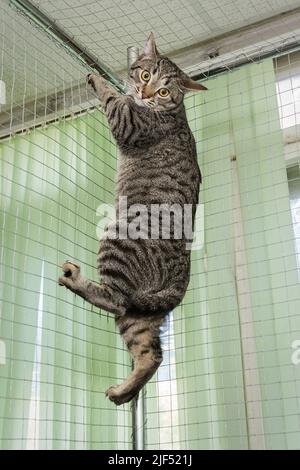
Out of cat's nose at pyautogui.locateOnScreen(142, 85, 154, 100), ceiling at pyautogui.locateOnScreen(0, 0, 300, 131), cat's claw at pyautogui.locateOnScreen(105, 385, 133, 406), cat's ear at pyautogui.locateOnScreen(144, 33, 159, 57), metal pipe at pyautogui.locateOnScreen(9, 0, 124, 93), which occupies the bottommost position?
cat's claw at pyautogui.locateOnScreen(105, 385, 133, 406)

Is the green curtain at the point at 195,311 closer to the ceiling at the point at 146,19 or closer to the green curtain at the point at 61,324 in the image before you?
the green curtain at the point at 61,324

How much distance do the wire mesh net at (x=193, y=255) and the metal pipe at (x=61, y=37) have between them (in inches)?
1.5

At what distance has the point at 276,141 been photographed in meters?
2.16

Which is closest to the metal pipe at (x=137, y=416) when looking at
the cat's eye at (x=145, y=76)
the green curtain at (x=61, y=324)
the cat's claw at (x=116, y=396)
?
the green curtain at (x=61, y=324)

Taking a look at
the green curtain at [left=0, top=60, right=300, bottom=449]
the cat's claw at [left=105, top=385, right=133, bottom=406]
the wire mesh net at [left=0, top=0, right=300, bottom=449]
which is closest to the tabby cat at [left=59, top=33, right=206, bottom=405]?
the cat's claw at [left=105, top=385, right=133, bottom=406]

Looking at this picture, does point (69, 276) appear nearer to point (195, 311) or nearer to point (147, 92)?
point (147, 92)

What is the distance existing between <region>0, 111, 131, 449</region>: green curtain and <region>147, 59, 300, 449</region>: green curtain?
22 cm

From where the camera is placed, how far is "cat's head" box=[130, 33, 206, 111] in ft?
5.75

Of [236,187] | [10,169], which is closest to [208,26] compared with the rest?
[236,187]

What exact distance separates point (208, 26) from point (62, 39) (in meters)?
0.65

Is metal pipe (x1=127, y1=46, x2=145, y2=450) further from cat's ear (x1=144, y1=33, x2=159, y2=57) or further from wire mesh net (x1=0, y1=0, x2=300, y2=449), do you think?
cat's ear (x1=144, y1=33, x2=159, y2=57)

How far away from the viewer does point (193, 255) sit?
220 cm
